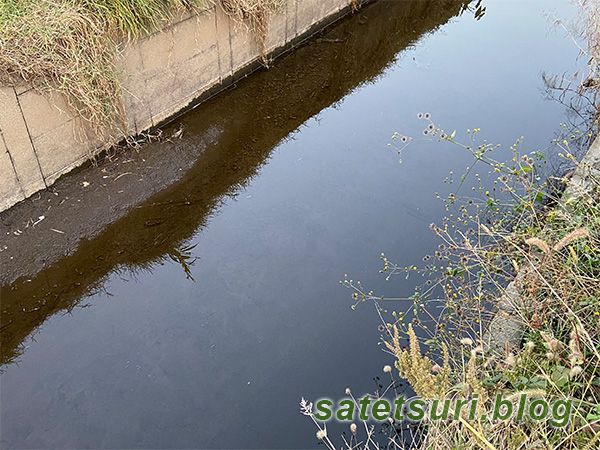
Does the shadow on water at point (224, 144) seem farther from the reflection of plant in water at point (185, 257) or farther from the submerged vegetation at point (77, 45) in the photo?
the submerged vegetation at point (77, 45)

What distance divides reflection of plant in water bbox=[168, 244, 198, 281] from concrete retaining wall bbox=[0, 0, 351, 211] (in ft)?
4.03

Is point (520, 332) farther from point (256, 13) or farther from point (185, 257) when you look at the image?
point (256, 13)

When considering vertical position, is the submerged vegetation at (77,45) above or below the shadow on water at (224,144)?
above

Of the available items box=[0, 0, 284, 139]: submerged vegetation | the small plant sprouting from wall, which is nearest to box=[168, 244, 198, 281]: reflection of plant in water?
box=[0, 0, 284, 139]: submerged vegetation

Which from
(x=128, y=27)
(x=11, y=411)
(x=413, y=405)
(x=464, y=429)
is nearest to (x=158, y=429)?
(x=11, y=411)

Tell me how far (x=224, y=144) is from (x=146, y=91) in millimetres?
807

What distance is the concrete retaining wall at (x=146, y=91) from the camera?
384 centimetres

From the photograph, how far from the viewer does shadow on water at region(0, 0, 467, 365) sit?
3594mm

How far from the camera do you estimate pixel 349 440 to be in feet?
9.36

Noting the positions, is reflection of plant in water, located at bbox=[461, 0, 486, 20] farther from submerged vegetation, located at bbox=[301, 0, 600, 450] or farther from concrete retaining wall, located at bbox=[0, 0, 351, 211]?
submerged vegetation, located at bbox=[301, 0, 600, 450]

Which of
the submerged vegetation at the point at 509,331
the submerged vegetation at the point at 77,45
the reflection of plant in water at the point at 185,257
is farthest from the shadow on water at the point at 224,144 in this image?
the submerged vegetation at the point at 509,331

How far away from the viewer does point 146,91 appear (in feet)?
15.3

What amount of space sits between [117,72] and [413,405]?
333cm

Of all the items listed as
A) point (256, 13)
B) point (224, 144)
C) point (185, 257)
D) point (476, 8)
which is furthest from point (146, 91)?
point (476, 8)
